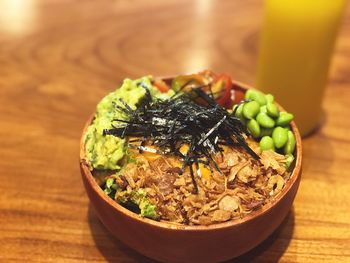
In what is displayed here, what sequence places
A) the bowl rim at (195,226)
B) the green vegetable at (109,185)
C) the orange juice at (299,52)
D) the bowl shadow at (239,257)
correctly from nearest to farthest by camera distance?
the bowl rim at (195,226) < the green vegetable at (109,185) < the bowl shadow at (239,257) < the orange juice at (299,52)

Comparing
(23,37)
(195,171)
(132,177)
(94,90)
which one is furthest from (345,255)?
(23,37)

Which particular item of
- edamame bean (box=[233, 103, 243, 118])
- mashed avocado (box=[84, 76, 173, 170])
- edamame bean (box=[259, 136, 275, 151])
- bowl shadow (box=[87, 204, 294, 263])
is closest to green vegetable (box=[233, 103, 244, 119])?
edamame bean (box=[233, 103, 243, 118])

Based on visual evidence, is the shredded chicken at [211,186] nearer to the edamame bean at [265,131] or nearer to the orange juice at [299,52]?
the edamame bean at [265,131]

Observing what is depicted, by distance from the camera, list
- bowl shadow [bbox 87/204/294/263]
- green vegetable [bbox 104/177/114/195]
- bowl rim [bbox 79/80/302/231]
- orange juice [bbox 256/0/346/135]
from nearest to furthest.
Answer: bowl rim [bbox 79/80/302/231] < green vegetable [bbox 104/177/114/195] < bowl shadow [bbox 87/204/294/263] < orange juice [bbox 256/0/346/135]

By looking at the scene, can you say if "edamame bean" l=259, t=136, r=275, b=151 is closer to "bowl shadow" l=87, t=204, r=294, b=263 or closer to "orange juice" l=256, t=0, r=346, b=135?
"bowl shadow" l=87, t=204, r=294, b=263

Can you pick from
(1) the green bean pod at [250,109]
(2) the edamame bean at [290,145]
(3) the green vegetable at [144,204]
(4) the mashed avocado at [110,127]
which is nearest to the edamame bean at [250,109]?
(1) the green bean pod at [250,109]

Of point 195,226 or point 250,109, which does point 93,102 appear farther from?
point 195,226
